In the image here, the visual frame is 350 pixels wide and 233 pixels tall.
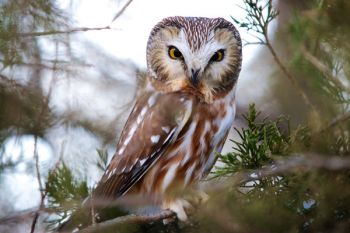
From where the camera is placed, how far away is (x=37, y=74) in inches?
167

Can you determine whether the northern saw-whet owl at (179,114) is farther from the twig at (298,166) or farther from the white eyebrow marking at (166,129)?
the twig at (298,166)

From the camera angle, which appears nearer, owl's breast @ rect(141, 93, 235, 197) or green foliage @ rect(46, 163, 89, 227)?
green foliage @ rect(46, 163, 89, 227)

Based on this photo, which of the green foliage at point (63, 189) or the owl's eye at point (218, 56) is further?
the owl's eye at point (218, 56)

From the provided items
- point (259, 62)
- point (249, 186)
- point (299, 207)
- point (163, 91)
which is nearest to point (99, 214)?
point (163, 91)

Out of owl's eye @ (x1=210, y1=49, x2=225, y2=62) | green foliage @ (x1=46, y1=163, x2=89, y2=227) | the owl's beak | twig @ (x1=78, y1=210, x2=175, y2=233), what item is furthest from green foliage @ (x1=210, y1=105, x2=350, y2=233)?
owl's eye @ (x1=210, y1=49, x2=225, y2=62)

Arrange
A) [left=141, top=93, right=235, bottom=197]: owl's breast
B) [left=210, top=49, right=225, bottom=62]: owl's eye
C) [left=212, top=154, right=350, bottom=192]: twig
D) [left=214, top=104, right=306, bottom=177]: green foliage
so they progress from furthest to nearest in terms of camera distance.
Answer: [left=210, top=49, right=225, bottom=62]: owl's eye
[left=141, top=93, right=235, bottom=197]: owl's breast
[left=214, top=104, right=306, bottom=177]: green foliage
[left=212, top=154, right=350, bottom=192]: twig

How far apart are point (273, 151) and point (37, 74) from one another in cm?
214

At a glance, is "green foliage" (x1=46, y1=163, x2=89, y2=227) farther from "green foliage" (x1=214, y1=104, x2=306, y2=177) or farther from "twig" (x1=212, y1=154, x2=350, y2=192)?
"twig" (x1=212, y1=154, x2=350, y2=192)

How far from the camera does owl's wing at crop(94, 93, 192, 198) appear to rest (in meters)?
3.70

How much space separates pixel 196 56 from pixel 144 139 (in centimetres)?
57

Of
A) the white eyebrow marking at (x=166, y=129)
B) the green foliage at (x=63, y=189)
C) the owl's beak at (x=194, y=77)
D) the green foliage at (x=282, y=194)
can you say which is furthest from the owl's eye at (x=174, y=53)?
the green foliage at (x=282, y=194)

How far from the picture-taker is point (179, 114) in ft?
12.1

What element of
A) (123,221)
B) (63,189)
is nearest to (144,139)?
(63,189)

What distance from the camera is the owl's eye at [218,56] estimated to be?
151 inches
